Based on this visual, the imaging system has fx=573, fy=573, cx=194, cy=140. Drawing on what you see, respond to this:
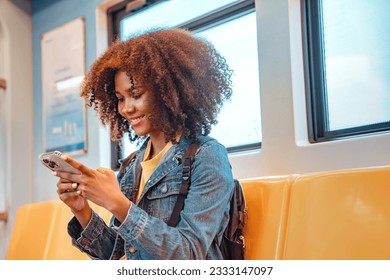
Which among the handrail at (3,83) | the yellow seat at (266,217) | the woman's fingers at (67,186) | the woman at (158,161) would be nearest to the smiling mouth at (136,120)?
the woman at (158,161)

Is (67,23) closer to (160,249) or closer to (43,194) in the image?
(43,194)

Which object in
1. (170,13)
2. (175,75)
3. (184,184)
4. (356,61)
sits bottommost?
(184,184)

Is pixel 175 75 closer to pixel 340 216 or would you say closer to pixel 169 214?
pixel 169 214

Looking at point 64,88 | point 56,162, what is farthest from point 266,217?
point 64,88

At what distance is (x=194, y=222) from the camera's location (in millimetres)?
1327

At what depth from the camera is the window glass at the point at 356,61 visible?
1.95 m

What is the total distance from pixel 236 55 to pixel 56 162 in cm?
138

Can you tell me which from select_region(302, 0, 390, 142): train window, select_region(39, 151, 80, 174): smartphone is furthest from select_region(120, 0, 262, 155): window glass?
select_region(39, 151, 80, 174): smartphone

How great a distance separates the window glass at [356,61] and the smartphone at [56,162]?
1095 millimetres

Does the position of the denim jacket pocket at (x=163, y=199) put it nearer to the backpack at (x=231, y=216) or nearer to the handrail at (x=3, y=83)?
the backpack at (x=231, y=216)

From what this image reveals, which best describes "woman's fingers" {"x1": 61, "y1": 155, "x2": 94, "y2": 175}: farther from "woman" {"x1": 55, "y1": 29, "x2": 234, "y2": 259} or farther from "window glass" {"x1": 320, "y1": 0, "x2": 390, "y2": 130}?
"window glass" {"x1": 320, "y1": 0, "x2": 390, "y2": 130}

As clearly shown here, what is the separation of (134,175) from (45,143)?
6.62ft
